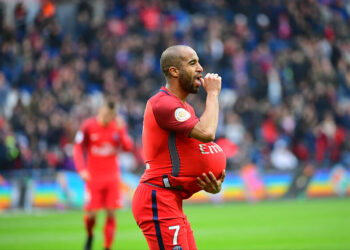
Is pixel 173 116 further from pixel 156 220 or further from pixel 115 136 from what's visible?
pixel 115 136

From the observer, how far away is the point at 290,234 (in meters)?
11.8

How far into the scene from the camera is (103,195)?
1062cm

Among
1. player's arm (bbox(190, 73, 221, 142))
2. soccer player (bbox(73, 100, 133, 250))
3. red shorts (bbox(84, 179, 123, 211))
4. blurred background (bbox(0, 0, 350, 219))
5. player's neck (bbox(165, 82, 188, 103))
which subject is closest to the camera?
player's arm (bbox(190, 73, 221, 142))

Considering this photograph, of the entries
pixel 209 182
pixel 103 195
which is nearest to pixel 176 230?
pixel 209 182

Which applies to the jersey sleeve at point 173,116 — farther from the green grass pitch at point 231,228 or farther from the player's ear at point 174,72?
the green grass pitch at point 231,228

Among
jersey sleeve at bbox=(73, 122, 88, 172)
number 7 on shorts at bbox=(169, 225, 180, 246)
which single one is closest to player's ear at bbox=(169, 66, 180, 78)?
number 7 on shorts at bbox=(169, 225, 180, 246)

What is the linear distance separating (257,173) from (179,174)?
1546 centimetres

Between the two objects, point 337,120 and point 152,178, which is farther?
point 337,120

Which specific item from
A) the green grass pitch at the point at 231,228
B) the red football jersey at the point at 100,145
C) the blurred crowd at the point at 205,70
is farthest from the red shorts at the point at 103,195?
the blurred crowd at the point at 205,70

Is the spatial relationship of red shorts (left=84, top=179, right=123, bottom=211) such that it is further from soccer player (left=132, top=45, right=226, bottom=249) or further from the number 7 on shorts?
the number 7 on shorts

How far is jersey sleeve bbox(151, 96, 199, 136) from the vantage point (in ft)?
15.6

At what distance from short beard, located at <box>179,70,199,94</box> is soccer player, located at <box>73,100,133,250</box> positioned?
18.4ft

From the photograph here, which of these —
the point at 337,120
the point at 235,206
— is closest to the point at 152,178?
the point at 235,206

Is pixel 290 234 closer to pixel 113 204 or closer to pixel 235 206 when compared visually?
pixel 113 204
